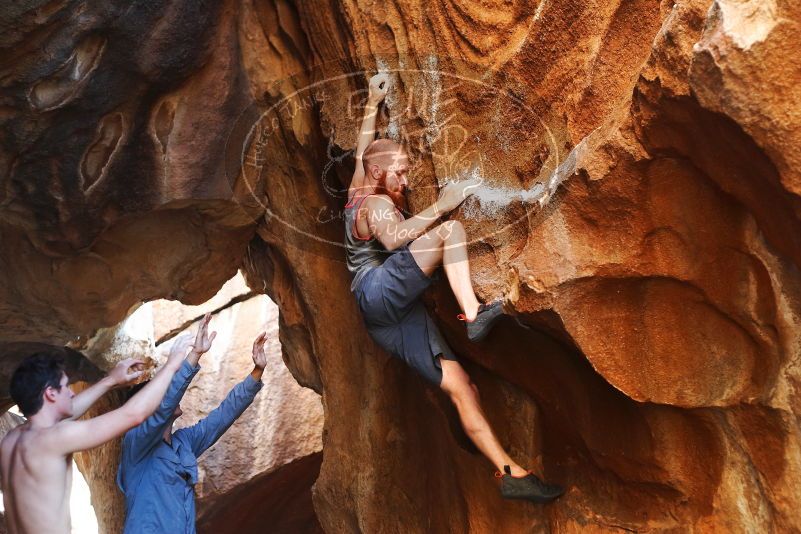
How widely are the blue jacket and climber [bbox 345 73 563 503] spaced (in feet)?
4.01

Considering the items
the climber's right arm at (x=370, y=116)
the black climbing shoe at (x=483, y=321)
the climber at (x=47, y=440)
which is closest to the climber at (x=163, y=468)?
the climber at (x=47, y=440)

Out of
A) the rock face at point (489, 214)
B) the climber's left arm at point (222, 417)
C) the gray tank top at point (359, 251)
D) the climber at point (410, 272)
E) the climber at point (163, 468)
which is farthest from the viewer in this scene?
the climber's left arm at point (222, 417)

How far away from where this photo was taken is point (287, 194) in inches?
196

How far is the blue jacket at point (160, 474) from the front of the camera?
452cm

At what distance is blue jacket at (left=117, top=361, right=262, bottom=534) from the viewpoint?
4.52 m

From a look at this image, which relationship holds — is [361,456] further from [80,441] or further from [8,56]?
[8,56]

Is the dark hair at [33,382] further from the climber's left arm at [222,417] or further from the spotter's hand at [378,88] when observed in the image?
the spotter's hand at [378,88]

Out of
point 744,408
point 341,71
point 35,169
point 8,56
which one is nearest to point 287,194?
point 341,71

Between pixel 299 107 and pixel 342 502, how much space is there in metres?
2.07

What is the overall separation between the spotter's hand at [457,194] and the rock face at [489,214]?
0.06 m

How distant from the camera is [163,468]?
469 centimetres

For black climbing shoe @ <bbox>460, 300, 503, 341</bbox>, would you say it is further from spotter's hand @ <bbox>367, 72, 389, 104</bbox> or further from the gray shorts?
spotter's hand @ <bbox>367, 72, 389, 104</bbox>

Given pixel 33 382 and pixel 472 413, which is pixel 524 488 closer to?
pixel 472 413

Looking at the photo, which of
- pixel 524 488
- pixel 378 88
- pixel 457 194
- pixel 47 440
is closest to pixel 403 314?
pixel 457 194
